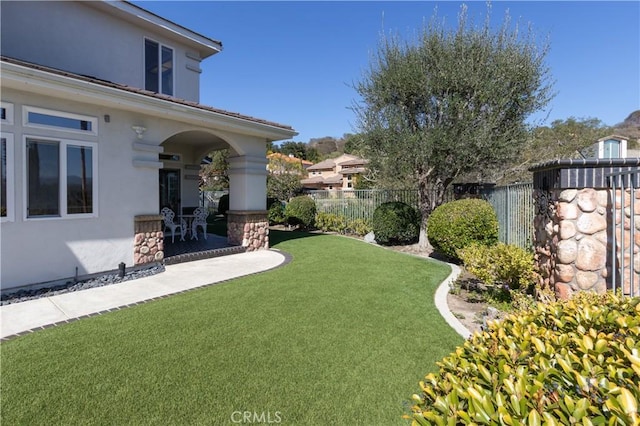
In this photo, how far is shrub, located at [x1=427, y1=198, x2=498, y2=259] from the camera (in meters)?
9.41

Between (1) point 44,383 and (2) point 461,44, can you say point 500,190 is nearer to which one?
(2) point 461,44

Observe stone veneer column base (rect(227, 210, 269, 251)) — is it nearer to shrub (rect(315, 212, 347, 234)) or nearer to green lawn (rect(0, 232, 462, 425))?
green lawn (rect(0, 232, 462, 425))

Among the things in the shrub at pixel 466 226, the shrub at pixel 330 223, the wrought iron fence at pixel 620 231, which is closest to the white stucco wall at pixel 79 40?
the shrub at pixel 330 223

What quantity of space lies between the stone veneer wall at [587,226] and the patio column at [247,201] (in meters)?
8.64

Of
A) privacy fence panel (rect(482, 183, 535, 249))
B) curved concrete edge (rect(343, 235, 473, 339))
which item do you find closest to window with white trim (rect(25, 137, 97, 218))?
curved concrete edge (rect(343, 235, 473, 339))

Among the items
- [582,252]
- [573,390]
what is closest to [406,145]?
[582,252]

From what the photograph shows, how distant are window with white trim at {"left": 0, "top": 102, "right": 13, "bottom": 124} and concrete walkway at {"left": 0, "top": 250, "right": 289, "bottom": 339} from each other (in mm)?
3499

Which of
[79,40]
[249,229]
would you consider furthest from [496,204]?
[79,40]

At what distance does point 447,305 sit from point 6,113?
9.29 metres

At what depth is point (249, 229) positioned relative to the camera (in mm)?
11242

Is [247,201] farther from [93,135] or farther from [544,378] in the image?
[544,378]

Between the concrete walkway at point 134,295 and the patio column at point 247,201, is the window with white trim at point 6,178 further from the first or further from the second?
the patio column at point 247,201

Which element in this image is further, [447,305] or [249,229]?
[249,229]

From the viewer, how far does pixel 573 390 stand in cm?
157
